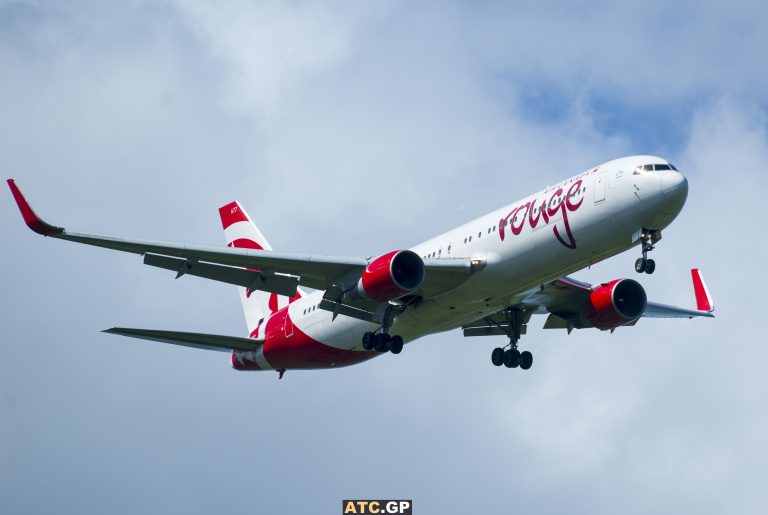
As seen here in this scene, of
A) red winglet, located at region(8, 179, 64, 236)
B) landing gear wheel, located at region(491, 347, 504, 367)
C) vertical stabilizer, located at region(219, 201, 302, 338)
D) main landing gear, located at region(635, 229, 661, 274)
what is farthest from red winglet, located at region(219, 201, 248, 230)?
A: main landing gear, located at region(635, 229, 661, 274)

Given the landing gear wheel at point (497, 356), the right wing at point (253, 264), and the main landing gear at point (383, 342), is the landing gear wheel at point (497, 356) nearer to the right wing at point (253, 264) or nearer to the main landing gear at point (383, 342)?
the main landing gear at point (383, 342)

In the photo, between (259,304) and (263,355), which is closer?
(263,355)

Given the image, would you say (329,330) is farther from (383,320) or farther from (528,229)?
(528,229)

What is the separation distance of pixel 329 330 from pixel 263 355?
4.28m

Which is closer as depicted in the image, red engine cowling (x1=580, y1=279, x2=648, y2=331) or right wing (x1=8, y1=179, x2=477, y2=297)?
right wing (x1=8, y1=179, x2=477, y2=297)

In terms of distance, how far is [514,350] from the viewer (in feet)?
162

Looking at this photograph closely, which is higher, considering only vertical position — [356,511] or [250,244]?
[250,244]

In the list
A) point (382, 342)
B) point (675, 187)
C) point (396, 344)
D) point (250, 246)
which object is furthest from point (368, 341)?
point (250, 246)

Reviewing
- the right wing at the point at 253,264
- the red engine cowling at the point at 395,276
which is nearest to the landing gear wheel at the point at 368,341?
the right wing at the point at 253,264

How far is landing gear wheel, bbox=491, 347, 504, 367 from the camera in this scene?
49500mm

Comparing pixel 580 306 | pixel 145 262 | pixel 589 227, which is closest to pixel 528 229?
pixel 589 227

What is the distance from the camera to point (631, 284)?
47.8 m

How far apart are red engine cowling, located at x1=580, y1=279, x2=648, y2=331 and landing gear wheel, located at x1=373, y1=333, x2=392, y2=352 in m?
8.61

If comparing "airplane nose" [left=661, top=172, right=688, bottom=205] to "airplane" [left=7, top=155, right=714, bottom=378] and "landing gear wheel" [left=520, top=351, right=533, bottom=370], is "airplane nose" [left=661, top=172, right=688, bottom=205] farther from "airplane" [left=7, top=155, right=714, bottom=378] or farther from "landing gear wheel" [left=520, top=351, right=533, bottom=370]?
"landing gear wheel" [left=520, top=351, right=533, bottom=370]
